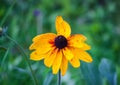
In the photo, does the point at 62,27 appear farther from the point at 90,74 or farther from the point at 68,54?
the point at 90,74

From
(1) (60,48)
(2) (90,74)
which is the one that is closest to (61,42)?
(1) (60,48)

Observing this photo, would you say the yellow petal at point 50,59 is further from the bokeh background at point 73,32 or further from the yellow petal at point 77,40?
the bokeh background at point 73,32

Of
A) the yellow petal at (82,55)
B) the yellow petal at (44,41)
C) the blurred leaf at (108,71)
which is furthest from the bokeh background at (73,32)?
the yellow petal at (82,55)

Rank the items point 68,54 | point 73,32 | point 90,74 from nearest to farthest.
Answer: point 68,54
point 90,74
point 73,32

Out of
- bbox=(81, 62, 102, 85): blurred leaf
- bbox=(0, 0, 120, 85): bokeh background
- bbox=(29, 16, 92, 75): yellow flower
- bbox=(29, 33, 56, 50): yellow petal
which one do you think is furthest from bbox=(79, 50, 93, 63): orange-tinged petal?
bbox=(81, 62, 102, 85): blurred leaf

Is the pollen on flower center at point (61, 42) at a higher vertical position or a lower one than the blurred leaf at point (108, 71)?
lower

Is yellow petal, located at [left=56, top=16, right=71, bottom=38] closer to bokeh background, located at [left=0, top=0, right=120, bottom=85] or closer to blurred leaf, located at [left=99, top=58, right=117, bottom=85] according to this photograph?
bokeh background, located at [left=0, top=0, right=120, bottom=85]
